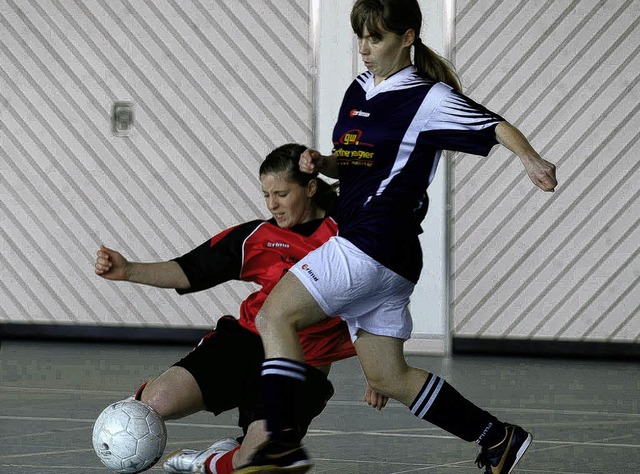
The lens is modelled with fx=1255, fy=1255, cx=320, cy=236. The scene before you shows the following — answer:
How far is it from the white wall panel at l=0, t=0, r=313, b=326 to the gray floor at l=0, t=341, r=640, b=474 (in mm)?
1341

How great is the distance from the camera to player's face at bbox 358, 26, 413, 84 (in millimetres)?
4594

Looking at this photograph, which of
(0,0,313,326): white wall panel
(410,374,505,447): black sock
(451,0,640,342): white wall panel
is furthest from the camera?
(0,0,313,326): white wall panel

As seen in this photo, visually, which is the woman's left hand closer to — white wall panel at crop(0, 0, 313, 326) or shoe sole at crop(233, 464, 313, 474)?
shoe sole at crop(233, 464, 313, 474)

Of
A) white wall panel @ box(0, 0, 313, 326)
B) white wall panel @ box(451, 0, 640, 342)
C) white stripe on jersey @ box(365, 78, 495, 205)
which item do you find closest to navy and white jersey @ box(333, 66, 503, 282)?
white stripe on jersey @ box(365, 78, 495, 205)

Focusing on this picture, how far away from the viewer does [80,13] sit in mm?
11492

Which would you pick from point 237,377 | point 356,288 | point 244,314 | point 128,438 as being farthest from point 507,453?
point 128,438

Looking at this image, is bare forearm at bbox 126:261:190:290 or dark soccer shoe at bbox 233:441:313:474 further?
bare forearm at bbox 126:261:190:290

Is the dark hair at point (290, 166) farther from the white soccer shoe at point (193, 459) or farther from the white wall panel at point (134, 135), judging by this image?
the white wall panel at point (134, 135)

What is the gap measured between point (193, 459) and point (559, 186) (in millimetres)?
6479

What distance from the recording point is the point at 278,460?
3.90 meters

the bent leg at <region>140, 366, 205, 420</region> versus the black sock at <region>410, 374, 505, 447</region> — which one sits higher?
the black sock at <region>410, 374, 505, 447</region>

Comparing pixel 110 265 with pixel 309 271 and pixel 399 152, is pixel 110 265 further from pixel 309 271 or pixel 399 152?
pixel 399 152

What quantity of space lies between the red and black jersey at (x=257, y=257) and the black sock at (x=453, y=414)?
0.48 m

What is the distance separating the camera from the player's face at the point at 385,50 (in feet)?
15.1
